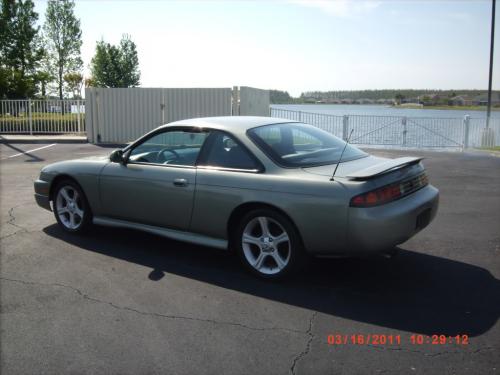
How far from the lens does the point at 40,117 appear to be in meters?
22.3

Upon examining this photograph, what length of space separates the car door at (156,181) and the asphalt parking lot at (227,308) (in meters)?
0.44

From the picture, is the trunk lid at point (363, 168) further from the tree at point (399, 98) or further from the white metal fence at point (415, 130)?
the tree at point (399, 98)

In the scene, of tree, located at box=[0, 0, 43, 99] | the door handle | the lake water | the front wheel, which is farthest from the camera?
tree, located at box=[0, 0, 43, 99]

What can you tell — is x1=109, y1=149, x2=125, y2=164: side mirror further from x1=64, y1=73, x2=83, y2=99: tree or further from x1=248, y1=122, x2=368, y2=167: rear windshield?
x1=64, y1=73, x2=83, y2=99: tree

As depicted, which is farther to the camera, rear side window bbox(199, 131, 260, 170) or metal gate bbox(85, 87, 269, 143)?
metal gate bbox(85, 87, 269, 143)

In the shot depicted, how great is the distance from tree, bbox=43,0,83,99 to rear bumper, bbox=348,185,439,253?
37948mm

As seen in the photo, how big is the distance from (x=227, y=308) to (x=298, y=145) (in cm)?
188

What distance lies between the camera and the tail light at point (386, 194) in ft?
13.5

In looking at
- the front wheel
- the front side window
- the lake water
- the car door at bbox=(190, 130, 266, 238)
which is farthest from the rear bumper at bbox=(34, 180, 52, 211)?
the lake water

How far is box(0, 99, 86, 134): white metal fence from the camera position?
21969mm

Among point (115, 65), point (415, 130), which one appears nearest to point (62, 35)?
point (115, 65)

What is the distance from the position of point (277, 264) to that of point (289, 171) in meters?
0.85

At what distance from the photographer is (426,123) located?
19.8 meters

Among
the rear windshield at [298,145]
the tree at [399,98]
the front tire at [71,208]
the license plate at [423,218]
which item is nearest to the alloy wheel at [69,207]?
the front tire at [71,208]
